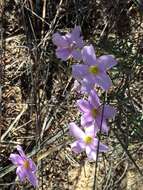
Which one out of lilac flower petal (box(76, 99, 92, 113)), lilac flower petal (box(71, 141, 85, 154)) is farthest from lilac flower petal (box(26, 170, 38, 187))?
lilac flower petal (box(76, 99, 92, 113))

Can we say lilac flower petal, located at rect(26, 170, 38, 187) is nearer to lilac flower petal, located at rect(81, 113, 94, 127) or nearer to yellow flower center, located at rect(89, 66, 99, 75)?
lilac flower petal, located at rect(81, 113, 94, 127)

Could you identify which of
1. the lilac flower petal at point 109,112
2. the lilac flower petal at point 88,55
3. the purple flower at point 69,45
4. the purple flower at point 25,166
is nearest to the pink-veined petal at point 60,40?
the purple flower at point 69,45

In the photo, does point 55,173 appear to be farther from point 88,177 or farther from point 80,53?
point 80,53

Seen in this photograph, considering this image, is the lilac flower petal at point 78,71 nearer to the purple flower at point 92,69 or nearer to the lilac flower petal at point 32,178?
the purple flower at point 92,69

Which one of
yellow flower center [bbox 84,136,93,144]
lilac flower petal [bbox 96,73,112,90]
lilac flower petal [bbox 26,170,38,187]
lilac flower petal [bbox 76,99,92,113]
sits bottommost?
lilac flower petal [bbox 26,170,38,187]

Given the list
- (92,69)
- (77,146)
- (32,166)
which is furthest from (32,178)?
(92,69)

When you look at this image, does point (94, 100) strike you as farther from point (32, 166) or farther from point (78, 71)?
point (32, 166)
